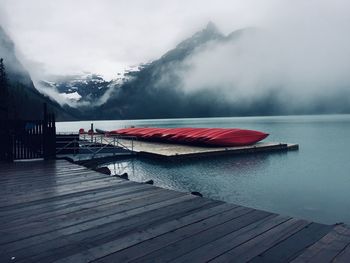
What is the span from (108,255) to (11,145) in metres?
10.1

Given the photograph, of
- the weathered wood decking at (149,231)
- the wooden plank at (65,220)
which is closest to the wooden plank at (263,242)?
the weathered wood decking at (149,231)

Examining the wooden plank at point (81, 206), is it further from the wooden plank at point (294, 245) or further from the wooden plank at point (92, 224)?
the wooden plank at point (294, 245)

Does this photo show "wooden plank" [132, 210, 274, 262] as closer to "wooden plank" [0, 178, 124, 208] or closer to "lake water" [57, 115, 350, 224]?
"wooden plank" [0, 178, 124, 208]

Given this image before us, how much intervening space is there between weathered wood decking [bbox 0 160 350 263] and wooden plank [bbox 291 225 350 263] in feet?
0.04

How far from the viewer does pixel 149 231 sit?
166 inches

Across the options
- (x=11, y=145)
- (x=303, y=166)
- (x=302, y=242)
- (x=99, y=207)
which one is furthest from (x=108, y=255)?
(x=303, y=166)

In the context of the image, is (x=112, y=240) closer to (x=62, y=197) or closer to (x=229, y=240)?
(x=229, y=240)

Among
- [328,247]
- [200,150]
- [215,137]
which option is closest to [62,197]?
[328,247]

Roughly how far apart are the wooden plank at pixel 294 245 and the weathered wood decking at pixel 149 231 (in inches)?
0.4

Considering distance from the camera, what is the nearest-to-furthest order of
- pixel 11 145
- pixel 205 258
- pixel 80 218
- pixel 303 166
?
pixel 205 258 < pixel 80 218 < pixel 11 145 < pixel 303 166

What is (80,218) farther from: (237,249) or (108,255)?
(237,249)

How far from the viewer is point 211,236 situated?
13.1 ft

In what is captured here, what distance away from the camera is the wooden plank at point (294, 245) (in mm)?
3391

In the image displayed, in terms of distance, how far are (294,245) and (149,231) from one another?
192cm
